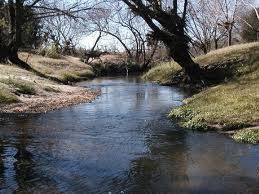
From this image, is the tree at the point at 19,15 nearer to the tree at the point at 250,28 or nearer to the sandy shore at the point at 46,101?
the sandy shore at the point at 46,101

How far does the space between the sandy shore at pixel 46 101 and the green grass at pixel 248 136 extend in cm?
888

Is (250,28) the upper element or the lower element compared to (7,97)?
upper

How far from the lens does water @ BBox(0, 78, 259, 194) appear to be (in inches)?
385

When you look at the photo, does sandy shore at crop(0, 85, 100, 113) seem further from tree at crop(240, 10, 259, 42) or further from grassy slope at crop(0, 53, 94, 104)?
tree at crop(240, 10, 259, 42)

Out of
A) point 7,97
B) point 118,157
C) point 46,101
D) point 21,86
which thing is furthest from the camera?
point 21,86

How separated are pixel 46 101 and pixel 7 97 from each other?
2.09 meters

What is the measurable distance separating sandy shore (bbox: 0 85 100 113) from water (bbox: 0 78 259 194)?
1.74m

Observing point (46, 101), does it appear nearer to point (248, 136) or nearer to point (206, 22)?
point (248, 136)

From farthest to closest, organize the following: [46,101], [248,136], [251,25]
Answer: [251,25] → [46,101] → [248,136]

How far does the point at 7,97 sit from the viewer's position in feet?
71.2

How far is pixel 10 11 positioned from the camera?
136 feet

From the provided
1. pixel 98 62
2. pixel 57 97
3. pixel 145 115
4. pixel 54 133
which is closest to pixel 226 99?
pixel 145 115

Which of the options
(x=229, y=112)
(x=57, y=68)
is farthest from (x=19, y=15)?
(x=229, y=112)

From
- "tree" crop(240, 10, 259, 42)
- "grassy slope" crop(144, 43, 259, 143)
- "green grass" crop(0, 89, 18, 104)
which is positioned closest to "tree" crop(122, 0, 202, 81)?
"grassy slope" crop(144, 43, 259, 143)
